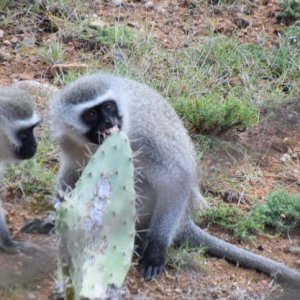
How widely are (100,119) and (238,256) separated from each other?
3.57 feet

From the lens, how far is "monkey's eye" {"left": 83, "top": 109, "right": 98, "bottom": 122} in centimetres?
511

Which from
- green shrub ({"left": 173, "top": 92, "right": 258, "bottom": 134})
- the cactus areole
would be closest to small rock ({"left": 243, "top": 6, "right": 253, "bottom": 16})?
green shrub ({"left": 173, "top": 92, "right": 258, "bottom": 134})

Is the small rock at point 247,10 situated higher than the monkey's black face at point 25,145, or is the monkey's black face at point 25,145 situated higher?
the monkey's black face at point 25,145

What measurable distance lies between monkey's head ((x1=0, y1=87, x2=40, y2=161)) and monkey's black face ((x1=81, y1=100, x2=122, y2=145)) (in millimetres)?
295

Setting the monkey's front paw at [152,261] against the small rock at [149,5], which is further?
the small rock at [149,5]

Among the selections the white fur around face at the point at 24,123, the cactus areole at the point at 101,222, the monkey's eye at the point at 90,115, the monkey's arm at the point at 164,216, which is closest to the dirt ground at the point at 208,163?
the monkey's arm at the point at 164,216

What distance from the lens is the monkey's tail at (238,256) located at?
525 centimetres

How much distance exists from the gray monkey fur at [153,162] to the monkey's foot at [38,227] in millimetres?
229

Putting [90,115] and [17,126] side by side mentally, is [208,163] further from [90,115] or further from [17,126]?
[17,126]

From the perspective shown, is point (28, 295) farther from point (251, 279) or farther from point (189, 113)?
point (189, 113)

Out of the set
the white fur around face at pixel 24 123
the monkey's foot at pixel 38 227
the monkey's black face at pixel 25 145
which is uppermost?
the white fur around face at pixel 24 123

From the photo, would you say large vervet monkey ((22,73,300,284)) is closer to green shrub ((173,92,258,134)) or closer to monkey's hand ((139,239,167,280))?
monkey's hand ((139,239,167,280))

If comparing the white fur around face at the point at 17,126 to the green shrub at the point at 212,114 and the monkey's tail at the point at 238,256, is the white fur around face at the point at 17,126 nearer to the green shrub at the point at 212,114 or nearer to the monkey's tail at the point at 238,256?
the monkey's tail at the point at 238,256

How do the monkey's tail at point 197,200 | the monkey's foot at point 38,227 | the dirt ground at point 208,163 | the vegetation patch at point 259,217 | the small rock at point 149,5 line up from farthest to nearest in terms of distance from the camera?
the small rock at point 149,5 → the vegetation patch at point 259,217 → the monkey's tail at point 197,200 → the monkey's foot at point 38,227 → the dirt ground at point 208,163
